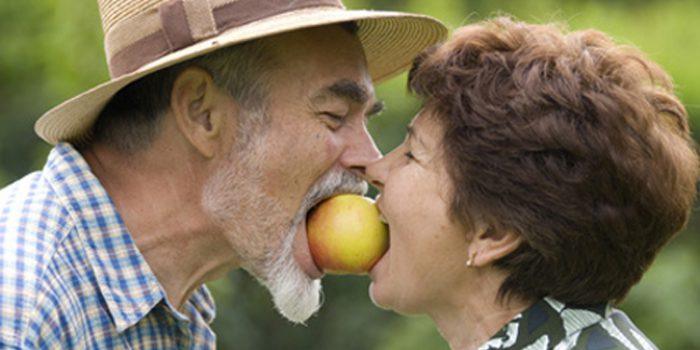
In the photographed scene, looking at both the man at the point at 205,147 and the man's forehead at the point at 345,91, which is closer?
the man at the point at 205,147

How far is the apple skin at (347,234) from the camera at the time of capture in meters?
4.23

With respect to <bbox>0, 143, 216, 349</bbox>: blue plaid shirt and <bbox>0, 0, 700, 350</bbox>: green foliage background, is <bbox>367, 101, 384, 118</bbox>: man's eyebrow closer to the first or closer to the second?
<bbox>0, 143, 216, 349</bbox>: blue plaid shirt

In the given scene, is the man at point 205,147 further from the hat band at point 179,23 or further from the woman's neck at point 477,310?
the woman's neck at point 477,310

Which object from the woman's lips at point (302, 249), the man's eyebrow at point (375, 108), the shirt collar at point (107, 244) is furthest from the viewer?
the man's eyebrow at point (375, 108)

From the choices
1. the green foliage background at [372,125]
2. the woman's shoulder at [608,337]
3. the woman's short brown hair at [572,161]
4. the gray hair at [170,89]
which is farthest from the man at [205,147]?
the green foliage background at [372,125]

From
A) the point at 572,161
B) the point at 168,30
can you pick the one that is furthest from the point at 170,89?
the point at 572,161

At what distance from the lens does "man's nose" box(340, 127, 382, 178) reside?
14.5 feet

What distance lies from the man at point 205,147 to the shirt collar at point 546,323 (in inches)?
35.0

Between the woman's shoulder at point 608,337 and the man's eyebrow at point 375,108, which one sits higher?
the man's eyebrow at point 375,108

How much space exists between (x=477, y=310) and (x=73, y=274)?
110cm

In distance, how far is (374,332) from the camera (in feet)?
29.9

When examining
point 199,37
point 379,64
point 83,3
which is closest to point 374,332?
point 83,3

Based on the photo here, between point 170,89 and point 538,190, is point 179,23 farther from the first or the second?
point 538,190

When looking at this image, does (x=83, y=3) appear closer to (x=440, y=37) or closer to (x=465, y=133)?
(x=440, y=37)
